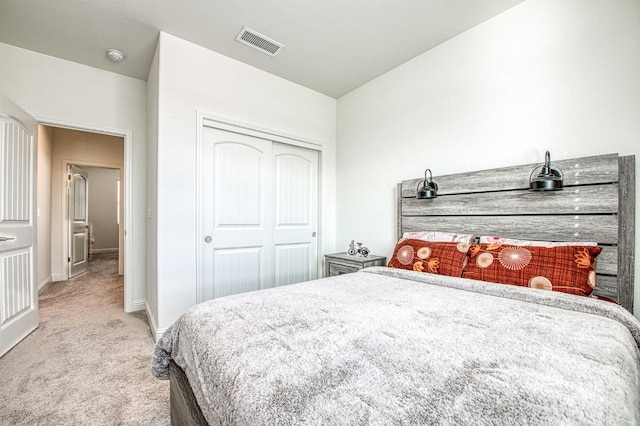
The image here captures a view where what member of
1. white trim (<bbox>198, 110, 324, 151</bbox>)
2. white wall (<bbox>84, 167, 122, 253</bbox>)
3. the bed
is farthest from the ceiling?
white wall (<bbox>84, 167, 122, 253</bbox>)

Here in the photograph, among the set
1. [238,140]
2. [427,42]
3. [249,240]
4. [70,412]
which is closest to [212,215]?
[249,240]

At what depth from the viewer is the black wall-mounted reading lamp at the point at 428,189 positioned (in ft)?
7.97

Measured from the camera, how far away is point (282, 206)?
3.25 metres

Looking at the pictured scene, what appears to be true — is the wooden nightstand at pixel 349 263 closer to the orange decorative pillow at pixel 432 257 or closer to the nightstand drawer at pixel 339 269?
the nightstand drawer at pixel 339 269

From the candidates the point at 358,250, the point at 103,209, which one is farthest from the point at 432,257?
the point at 103,209

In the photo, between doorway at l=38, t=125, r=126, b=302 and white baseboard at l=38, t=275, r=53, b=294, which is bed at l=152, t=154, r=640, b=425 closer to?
white baseboard at l=38, t=275, r=53, b=294

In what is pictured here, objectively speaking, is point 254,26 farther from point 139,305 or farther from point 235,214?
point 139,305

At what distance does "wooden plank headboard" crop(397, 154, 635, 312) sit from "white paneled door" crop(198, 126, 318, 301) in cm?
163

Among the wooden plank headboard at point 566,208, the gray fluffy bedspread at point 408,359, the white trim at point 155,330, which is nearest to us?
the gray fluffy bedspread at point 408,359

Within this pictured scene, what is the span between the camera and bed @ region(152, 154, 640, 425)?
62 centimetres

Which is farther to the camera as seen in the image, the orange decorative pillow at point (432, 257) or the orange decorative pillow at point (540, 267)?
the orange decorative pillow at point (432, 257)

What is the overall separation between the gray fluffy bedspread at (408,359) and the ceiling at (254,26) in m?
2.11

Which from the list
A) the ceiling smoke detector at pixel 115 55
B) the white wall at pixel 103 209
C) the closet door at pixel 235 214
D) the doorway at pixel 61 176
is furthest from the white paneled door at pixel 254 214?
the white wall at pixel 103 209

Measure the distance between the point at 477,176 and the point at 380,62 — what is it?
1546 millimetres
